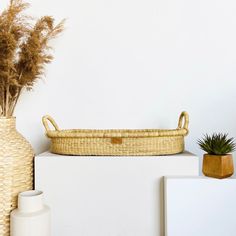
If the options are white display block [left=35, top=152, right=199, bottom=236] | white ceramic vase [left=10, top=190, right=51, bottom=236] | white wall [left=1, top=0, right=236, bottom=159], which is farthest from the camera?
white wall [left=1, top=0, right=236, bottom=159]

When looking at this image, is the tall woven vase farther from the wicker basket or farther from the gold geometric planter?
the gold geometric planter

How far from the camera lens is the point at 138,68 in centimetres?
131

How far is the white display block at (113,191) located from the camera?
3.34 feet

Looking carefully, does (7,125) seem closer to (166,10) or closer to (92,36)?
(92,36)

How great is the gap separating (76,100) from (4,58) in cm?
40

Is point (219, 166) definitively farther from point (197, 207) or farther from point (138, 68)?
point (138, 68)

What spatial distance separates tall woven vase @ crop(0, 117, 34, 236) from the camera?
99cm

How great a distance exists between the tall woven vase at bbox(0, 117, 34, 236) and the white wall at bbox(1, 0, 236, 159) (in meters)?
0.26

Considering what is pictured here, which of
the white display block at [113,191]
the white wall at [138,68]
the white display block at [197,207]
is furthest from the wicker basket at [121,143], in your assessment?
the white wall at [138,68]

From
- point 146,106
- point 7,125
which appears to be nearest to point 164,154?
point 146,106

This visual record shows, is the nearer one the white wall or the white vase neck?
the white vase neck

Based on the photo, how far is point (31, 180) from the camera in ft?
3.53

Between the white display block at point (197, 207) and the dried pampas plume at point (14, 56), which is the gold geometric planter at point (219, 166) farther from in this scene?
the dried pampas plume at point (14, 56)

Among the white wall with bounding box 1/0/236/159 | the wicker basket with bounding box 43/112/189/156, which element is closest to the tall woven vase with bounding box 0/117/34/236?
the wicker basket with bounding box 43/112/189/156
